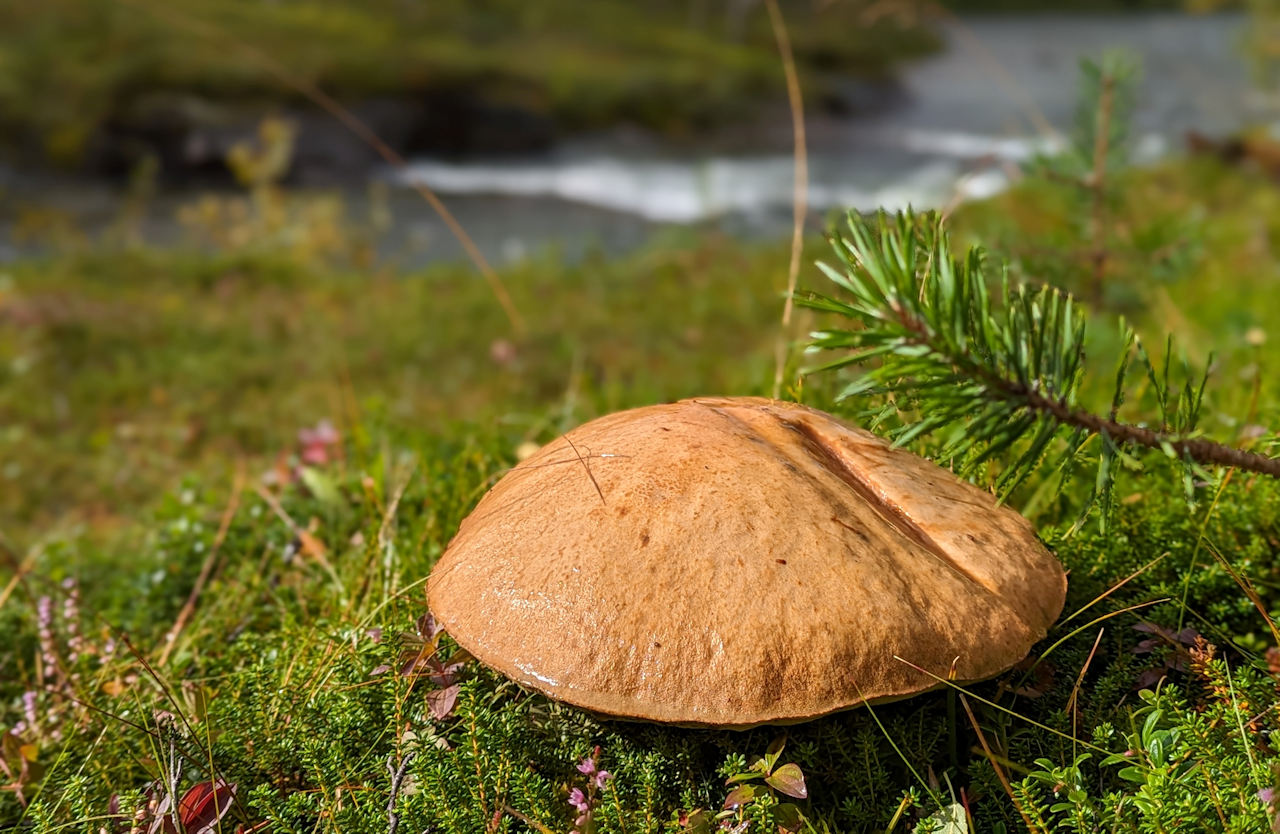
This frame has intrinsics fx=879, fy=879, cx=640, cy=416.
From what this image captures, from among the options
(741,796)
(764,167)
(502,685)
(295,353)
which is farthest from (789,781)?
(764,167)

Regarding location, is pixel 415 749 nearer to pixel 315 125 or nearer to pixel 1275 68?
pixel 315 125

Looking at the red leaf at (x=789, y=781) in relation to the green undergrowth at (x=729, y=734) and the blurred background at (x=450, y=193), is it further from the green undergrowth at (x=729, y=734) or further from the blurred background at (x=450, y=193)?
the blurred background at (x=450, y=193)

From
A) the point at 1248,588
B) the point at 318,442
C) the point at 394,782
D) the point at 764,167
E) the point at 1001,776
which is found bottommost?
the point at 764,167

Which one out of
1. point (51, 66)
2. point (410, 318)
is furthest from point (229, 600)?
point (51, 66)

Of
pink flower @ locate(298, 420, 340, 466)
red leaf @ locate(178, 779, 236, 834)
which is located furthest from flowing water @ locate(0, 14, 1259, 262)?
red leaf @ locate(178, 779, 236, 834)

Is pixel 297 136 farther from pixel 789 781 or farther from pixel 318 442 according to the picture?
pixel 789 781
